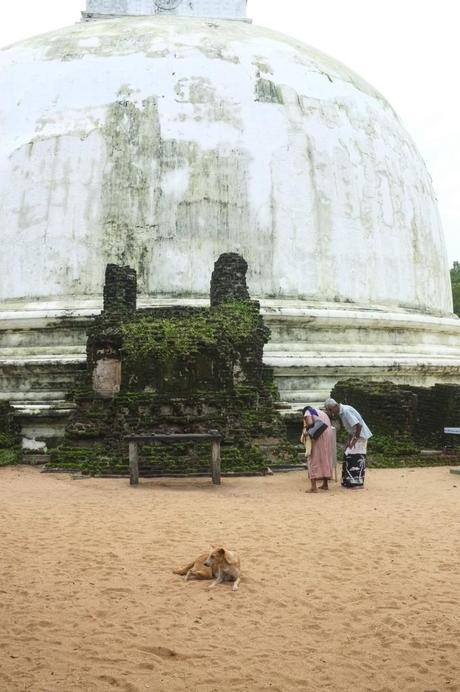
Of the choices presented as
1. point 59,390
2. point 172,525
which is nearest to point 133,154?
point 59,390

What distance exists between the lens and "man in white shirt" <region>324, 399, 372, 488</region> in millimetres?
8102

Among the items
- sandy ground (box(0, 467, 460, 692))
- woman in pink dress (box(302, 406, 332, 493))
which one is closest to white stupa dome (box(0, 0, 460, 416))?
woman in pink dress (box(302, 406, 332, 493))

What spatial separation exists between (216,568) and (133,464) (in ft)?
12.3

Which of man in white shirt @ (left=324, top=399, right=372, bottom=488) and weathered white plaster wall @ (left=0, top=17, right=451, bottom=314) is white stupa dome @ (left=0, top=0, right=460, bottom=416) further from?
man in white shirt @ (left=324, top=399, right=372, bottom=488)

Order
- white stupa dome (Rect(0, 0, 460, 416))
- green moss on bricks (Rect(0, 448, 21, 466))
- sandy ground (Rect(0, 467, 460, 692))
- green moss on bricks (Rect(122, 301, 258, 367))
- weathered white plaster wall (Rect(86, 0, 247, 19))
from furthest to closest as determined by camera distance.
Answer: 1. weathered white plaster wall (Rect(86, 0, 247, 19))
2. white stupa dome (Rect(0, 0, 460, 416))
3. green moss on bricks (Rect(0, 448, 21, 466))
4. green moss on bricks (Rect(122, 301, 258, 367))
5. sandy ground (Rect(0, 467, 460, 692))

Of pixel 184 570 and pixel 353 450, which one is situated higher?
pixel 353 450

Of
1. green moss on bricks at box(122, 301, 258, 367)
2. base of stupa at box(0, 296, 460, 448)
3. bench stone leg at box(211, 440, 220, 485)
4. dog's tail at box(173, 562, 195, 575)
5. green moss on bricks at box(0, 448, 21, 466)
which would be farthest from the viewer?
base of stupa at box(0, 296, 460, 448)

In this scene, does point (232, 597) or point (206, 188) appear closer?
point (232, 597)

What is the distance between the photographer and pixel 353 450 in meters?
8.09

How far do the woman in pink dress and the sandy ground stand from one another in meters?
0.76

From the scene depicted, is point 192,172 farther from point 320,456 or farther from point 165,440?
point 320,456

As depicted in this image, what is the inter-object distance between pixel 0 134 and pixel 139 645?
11735 mm

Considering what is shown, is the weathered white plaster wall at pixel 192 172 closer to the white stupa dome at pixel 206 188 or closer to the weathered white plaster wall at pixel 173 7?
the white stupa dome at pixel 206 188

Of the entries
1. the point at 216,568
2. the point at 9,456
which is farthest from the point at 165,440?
the point at 216,568
